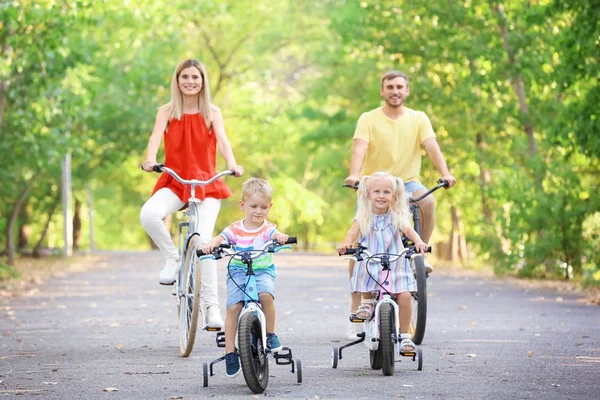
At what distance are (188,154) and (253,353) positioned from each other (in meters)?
3.02

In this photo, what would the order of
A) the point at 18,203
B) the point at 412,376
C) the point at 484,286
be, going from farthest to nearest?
the point at 18,203 → the point at 484,286 → the point at 412,376

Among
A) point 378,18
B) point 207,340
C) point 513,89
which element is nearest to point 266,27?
point 378,18

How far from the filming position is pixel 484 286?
21.2 meters

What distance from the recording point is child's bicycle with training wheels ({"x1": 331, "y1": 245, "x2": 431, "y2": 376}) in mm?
8672

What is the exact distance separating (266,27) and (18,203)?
18401 millimetres

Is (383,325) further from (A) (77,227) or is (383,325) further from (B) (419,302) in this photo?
(A) (77,227)

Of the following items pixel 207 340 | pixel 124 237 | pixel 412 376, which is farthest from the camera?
pixel 124 237

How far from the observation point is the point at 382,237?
923cm

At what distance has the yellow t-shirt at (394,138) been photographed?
11.3 meters

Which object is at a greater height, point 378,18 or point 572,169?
point 378,18

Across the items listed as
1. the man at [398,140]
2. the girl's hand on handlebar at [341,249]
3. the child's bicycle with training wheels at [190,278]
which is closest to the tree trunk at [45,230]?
the man at [398,140]

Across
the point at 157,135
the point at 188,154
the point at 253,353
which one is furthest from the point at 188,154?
the point at 253,353

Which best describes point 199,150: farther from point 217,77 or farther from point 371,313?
point 217,77

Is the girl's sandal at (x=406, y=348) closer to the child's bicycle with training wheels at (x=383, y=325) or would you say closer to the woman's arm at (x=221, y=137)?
the child's bicycle with training wheels at (x=383, y=325)
